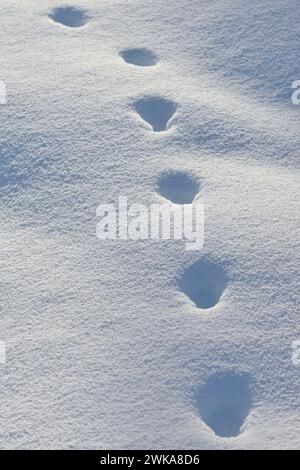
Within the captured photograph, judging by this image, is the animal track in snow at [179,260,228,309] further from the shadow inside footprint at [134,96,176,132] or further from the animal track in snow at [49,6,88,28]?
the animal track in snow at [49,6,88,28]

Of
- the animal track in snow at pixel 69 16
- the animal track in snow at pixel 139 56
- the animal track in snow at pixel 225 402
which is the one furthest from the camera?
the animal track in snow at pixel 69 16

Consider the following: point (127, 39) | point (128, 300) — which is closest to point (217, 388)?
point (128, 300)

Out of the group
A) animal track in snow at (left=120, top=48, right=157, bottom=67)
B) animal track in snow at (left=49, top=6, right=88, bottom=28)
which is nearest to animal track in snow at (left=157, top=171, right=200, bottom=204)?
animal track in snow at (left=120, top=48, right=157, bottom=67)

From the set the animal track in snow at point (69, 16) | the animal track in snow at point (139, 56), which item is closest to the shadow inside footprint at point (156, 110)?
the animal track in snow at point (139, 56)

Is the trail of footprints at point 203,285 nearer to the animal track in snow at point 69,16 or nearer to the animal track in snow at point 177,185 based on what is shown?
the animal track in snow at point 177,185

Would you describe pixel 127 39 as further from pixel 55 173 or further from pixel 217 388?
pixel 217 388

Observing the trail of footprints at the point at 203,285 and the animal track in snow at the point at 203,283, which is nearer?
the trail of footprints at the point at 203,285
